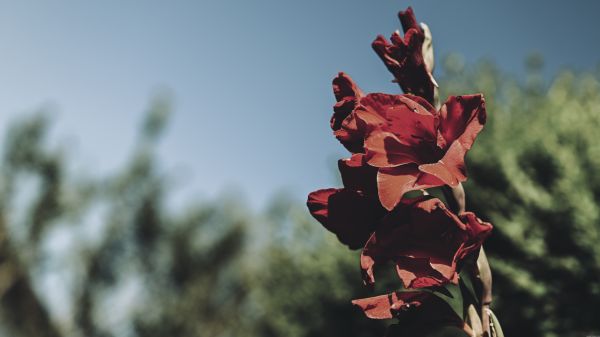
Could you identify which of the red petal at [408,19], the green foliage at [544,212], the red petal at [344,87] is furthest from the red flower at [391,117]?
the green foliage at [544,212]

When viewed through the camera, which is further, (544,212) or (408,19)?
(544,212)

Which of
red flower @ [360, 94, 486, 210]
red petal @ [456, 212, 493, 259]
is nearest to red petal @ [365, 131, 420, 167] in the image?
red flower @ [360, 94, 486, 210]

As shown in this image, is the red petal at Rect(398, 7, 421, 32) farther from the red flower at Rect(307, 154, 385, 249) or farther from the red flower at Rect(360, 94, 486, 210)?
the red flower at Rect(307, 154, 385, 249)

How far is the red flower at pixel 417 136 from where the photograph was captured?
2.68ft

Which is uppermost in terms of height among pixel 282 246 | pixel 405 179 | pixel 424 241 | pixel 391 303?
pixel 405 179

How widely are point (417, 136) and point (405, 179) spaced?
0.34ft

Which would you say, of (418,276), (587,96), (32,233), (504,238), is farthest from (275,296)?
Answer: (32,233)

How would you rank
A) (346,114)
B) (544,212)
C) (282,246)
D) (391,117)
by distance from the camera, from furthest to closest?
(282,246) → (544,212) → (346,114) → (391,117)

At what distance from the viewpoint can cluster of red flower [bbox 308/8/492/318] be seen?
788 millimetres

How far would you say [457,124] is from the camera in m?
0.88

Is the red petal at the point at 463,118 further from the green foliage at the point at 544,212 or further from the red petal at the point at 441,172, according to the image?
the green foliage at the point at 544,212

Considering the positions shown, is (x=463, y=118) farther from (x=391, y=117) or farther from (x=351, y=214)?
(x=351, y=214)

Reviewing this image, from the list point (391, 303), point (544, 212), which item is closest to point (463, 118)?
point (391, 303)

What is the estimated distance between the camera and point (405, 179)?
83cm
